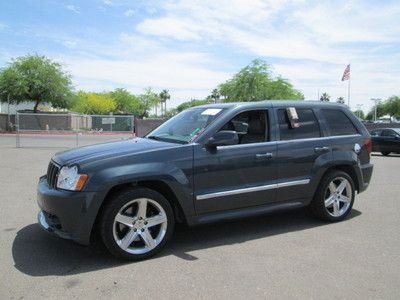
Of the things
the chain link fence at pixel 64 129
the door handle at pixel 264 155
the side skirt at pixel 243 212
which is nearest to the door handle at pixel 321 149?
the side skirt at pixel 243 212

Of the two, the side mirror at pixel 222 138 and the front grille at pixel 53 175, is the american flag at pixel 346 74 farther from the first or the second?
the front grille at pixel 53 175

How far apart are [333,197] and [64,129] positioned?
19.4 metres

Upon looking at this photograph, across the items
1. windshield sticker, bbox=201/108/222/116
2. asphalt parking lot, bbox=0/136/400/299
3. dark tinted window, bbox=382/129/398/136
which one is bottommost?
asphalt parking lot, bbox=0/136/400/299

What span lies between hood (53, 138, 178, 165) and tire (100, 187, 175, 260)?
454mm

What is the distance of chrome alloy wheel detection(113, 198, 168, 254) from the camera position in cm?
456

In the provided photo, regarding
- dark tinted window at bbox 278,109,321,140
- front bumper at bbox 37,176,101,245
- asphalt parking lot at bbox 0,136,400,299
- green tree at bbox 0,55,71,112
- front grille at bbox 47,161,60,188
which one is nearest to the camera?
asphalt parking lot at bbox 0,136,400,299

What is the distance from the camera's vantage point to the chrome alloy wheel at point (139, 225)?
15.0 ft

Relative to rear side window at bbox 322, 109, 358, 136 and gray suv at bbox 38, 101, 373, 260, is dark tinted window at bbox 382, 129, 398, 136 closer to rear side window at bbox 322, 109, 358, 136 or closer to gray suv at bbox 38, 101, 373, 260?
gray suv at bbox 38, 101, 373, 260

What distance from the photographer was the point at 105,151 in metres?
4.80

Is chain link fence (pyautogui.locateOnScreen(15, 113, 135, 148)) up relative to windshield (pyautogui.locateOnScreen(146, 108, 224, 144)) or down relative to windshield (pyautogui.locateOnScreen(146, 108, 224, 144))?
down

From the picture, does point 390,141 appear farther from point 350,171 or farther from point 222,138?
point 222,138

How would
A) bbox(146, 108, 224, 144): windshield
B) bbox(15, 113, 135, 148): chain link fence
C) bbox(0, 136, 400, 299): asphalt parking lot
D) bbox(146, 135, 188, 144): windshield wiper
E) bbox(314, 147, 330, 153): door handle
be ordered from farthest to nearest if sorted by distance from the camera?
bbox(15, 113, 135, 148): chain link fence, bbox(314, 147, 330, 153): door handle, bbox(146, 108, 224, 144): windshield, bbox(146, 135, 188, 144): windshield wiper, bbox(0, 136, 400, 299): asphalt parking lot

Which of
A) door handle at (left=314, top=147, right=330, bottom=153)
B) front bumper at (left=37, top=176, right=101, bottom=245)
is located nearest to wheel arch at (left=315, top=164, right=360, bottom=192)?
door handle at (left=314, top=147, right=330, bottom=153)

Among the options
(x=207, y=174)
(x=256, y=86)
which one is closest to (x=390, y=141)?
(x=207, y=174)
